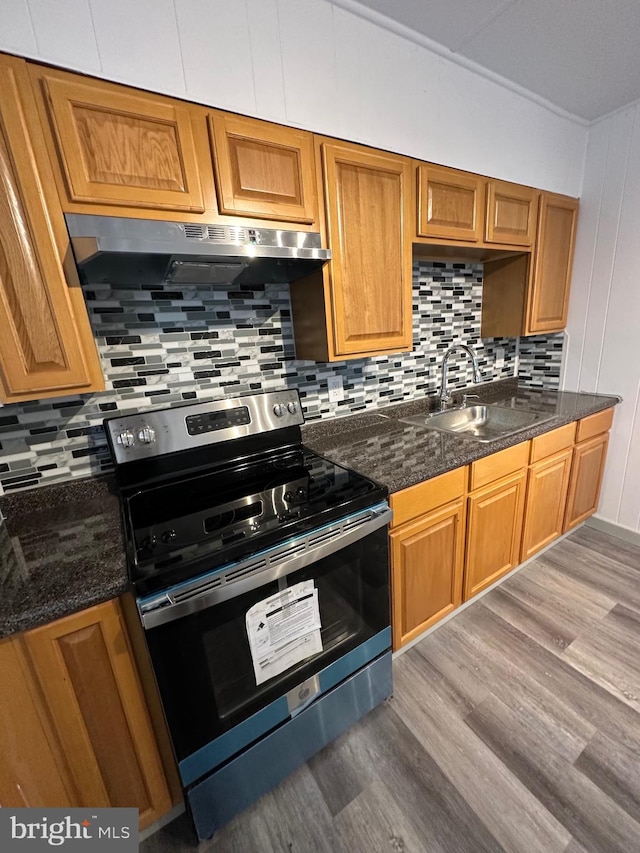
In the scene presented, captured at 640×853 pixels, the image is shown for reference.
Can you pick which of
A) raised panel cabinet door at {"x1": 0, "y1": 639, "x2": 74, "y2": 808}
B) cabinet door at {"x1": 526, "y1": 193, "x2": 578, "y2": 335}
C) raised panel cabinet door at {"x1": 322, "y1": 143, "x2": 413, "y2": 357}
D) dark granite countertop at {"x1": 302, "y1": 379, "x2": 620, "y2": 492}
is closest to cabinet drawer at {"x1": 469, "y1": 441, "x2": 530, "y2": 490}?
dark granite countertop at {"x1": 302, "y1": 379, "x2": 620, "y2": 492}

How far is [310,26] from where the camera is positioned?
1132 mm

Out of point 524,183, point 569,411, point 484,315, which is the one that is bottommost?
point 569,411

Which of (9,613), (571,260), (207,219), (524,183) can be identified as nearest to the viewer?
(9,613)

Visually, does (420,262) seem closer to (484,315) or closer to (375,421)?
(484,315)

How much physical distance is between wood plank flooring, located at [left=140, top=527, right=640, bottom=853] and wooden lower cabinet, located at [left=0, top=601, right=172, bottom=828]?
0.36m

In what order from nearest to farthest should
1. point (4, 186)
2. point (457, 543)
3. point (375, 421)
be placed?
point (4, 186), point (457, 543), point (375, 421)

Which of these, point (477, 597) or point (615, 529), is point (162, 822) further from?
point (615, 529)

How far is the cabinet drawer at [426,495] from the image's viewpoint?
1288mm

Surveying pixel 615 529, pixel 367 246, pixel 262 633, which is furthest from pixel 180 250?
pixel 615 529

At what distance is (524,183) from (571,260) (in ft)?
2.19

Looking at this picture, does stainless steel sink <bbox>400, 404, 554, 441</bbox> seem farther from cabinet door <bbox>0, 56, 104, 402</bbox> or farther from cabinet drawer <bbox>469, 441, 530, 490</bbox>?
cabinet door <bbox>0, 56, 104, 402</bbox>

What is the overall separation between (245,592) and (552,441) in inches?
67.1

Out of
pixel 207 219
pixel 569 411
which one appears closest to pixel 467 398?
pixel 569 411

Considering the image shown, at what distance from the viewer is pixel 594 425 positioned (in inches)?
81.1
